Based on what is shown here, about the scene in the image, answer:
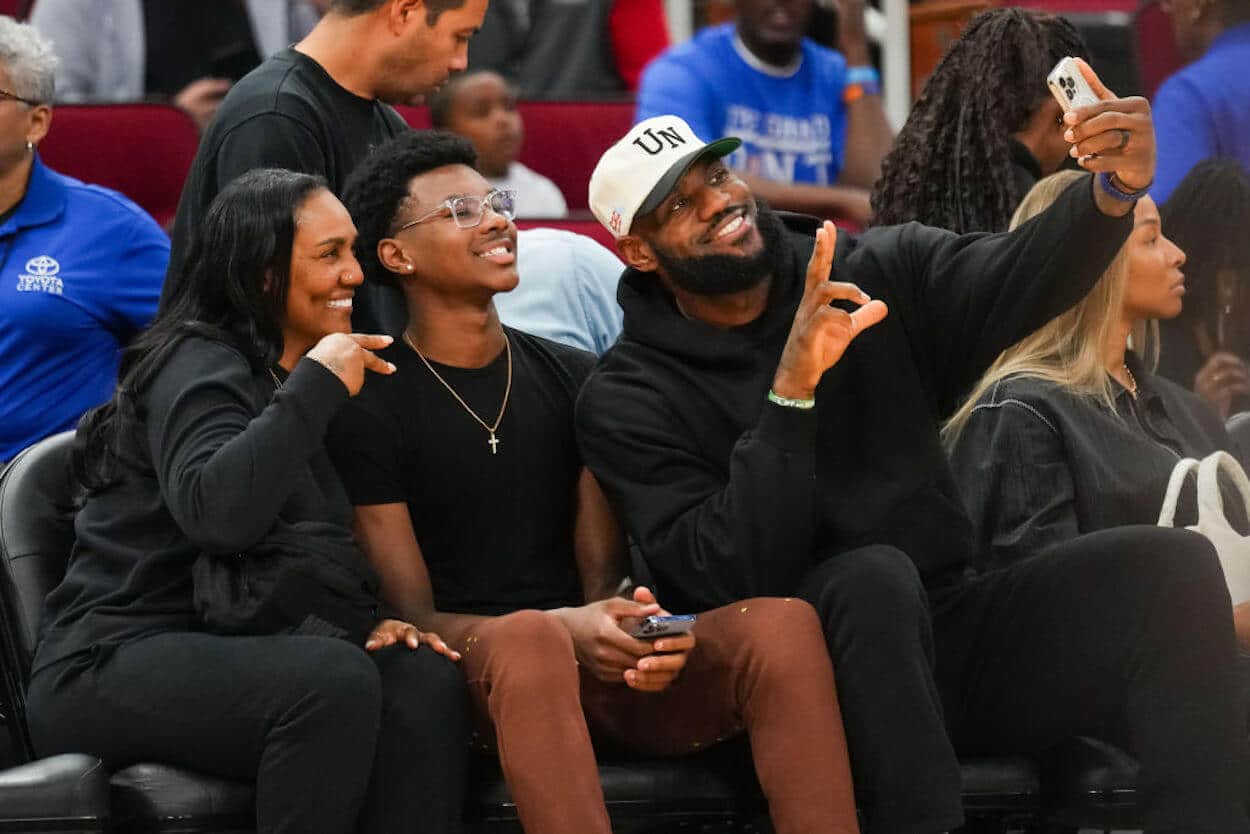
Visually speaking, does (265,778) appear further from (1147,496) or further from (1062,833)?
(1147,496)

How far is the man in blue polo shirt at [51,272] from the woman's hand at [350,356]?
1071 mm

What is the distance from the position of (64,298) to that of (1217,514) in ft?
6.97

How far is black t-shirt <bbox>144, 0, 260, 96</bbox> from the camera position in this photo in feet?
16.9

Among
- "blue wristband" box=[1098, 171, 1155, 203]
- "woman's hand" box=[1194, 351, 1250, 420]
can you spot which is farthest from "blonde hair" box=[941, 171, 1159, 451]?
"woman's hand" box=[1194, 351, 1250, 420]

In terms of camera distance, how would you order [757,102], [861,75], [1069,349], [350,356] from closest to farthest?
[350,356] → [1069,349] → [757,102] → [861,75]

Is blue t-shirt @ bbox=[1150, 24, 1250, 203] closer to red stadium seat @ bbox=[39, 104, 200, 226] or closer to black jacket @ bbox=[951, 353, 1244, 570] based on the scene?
black jacket @ bbox=[951, 353, 1244, 570]

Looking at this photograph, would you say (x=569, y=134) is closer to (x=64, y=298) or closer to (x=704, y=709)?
(x=64, y=298)

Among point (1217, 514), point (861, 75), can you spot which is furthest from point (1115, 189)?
point (861, 75)

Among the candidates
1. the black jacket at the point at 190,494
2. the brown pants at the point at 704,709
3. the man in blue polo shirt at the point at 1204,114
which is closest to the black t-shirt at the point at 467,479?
the black jacket at the point at 190,494

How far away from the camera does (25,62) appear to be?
13.3ft

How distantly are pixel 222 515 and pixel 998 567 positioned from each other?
49.2 inches

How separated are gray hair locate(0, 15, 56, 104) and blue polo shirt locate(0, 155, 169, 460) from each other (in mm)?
137

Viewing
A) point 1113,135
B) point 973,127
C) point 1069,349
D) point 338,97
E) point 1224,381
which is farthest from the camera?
point 1224,381

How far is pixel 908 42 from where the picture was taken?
19.3 feet
